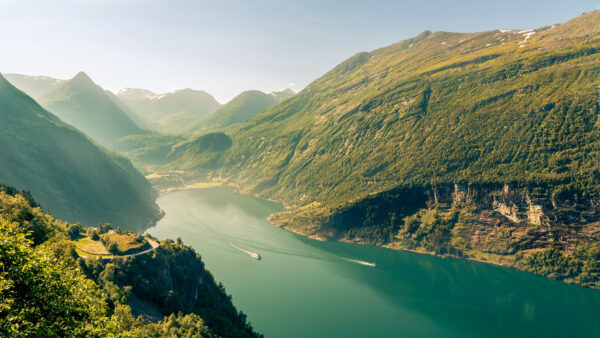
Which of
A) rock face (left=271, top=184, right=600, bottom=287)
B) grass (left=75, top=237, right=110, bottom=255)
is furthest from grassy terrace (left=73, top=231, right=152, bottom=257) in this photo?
rock face (left=271, top=184, right=600, bottom=287)

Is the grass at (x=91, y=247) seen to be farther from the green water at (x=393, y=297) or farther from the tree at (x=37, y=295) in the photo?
the green water at (x=393, y=297)

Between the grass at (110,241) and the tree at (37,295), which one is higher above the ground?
the tree at (37,295)

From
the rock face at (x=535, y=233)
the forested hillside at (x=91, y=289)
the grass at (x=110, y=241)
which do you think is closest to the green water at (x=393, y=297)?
the rock face at (x=535, y=233)

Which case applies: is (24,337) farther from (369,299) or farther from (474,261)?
(474,261)

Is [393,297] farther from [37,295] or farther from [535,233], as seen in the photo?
[37,295]

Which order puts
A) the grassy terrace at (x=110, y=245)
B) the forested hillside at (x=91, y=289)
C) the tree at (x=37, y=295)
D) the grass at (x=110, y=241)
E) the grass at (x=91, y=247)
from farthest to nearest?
the grassy terrace at (x=110, y=245)
the grass at (x=110, y=241)
the grass at (x=91, y=247)
the forested hillside at (x=91, y=289)
the tree at (x=37, y=295)
